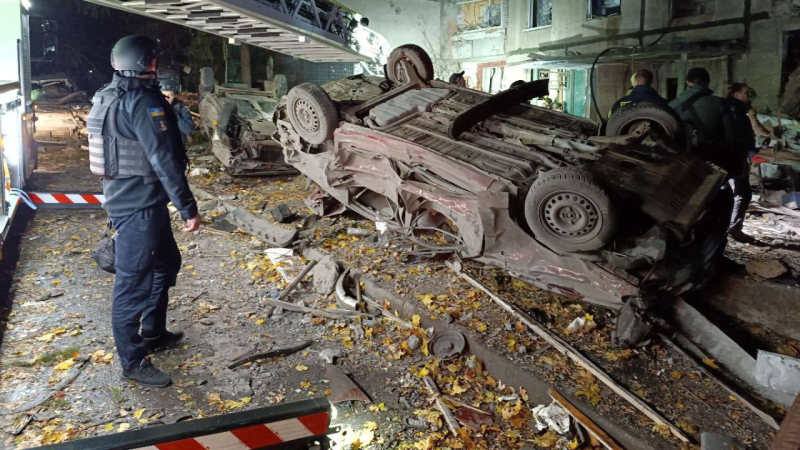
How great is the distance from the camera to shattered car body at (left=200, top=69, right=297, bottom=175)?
9.32m

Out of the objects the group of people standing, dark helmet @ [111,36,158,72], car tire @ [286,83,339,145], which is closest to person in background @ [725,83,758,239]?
the group of people standing

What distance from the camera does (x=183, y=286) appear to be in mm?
5363

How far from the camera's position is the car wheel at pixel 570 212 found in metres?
3.95

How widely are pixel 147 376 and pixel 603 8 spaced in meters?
18.9

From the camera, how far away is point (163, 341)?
419 centimetres

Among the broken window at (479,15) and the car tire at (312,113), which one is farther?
the broken window at (479,15)

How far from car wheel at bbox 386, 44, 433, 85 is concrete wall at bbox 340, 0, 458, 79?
18935 millimetres

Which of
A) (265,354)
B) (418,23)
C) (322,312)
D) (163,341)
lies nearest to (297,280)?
(322,312)

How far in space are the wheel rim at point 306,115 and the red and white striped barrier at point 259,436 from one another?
4504 mm

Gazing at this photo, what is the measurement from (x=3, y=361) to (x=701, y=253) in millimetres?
5481

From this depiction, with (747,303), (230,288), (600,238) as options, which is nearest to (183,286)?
(230,288)

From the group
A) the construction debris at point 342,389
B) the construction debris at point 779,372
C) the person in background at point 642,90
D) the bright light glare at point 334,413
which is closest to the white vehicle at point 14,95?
the construction debris at point 342,389

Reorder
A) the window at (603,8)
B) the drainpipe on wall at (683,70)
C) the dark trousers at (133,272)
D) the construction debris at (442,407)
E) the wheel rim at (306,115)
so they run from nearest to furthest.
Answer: the construction debris at (442,407) < the dark trousers at (133,272) < the wheel rim at (306,115) < the drainpipe on wall at (683,70) < the window at (603,8)

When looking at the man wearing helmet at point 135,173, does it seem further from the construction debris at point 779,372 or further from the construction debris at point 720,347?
the construction debris at point 779,372
